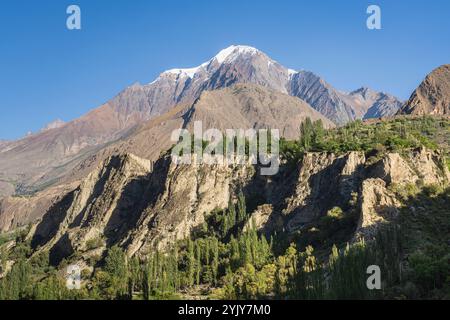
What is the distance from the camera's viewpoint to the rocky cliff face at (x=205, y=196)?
264 feet

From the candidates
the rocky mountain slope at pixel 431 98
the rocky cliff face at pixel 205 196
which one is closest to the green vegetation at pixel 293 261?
the rocky cliff face at pixel 205 196

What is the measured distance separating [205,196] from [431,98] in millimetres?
111125

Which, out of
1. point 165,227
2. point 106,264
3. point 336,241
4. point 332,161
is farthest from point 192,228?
point 336,241

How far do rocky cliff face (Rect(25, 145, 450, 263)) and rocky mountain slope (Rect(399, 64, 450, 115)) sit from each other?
92355 millimetres

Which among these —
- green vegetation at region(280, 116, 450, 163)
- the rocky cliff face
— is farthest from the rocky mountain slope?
the rocky cliff face

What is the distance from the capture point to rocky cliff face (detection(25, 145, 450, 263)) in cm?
8038

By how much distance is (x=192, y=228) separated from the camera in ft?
320

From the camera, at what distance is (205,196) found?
10244 centimetres

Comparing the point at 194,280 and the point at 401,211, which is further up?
the point at 401,211

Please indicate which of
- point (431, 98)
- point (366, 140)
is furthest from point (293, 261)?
point (431, 98)

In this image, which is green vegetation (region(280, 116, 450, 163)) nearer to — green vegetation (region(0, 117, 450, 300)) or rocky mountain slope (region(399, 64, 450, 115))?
green vegetation (region(0, 117, 450, 300))

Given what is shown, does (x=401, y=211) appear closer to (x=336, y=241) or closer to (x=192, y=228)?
(x=336, y=241)
